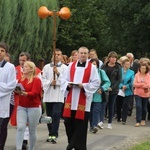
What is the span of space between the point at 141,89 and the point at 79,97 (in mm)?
6230

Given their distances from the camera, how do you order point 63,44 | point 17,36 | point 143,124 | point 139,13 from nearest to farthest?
point 143,124 → point 17,36 → point 139,13 → point 63,44

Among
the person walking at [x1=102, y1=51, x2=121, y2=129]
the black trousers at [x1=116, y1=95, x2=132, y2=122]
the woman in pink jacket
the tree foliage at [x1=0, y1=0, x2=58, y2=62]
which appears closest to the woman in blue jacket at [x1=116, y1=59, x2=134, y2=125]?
the black trousers at [x1=116, y1=95, x2=132, y2=122]

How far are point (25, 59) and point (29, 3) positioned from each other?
966 inches

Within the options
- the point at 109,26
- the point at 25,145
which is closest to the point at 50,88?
the point at 25,145

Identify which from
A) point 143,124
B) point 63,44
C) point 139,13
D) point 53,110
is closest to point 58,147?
point 53,110

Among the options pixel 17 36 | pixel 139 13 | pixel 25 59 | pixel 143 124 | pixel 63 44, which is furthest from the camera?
pixel 63 44

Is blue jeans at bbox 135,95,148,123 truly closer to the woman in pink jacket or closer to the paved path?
the woman in pink jacket

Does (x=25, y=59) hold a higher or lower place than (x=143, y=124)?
higher

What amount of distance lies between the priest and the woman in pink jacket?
600 cm

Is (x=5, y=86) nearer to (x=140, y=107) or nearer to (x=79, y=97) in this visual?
(x=79, y=97)

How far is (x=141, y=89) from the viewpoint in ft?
53.4

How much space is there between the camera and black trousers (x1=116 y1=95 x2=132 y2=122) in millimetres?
16516

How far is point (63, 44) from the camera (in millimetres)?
55219

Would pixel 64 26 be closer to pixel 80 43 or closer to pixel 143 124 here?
pixel 80 43
